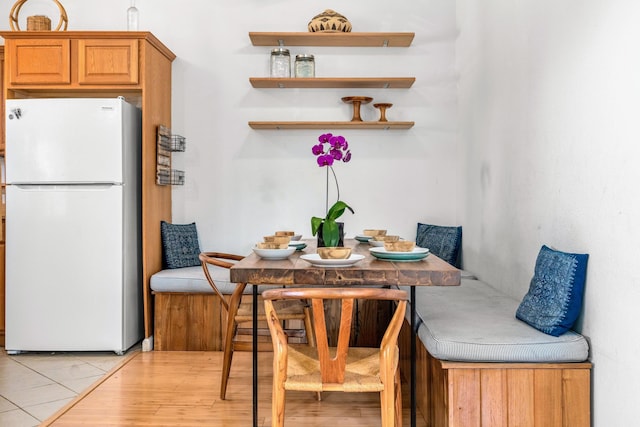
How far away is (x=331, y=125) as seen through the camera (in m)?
3.92

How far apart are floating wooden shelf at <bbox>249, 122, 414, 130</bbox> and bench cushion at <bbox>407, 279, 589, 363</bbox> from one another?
1.81 metres

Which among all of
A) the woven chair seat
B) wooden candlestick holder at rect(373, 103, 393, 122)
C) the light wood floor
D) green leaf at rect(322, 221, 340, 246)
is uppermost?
wooden candlestick holder at rect(373, 103, 393, 122)

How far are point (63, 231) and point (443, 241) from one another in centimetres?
258

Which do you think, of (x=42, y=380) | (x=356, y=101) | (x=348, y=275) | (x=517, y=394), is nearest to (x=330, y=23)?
(x=356, y=101)

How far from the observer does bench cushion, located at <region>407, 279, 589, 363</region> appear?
1959mm

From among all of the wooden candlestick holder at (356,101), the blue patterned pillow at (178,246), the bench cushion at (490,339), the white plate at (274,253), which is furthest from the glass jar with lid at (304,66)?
the bench cushion at (490,339)

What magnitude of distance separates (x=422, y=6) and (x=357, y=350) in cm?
303

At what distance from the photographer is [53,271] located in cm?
334

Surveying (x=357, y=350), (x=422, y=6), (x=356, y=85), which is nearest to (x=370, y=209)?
(x=356, y=85)

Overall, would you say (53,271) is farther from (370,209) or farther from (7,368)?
(370,209)

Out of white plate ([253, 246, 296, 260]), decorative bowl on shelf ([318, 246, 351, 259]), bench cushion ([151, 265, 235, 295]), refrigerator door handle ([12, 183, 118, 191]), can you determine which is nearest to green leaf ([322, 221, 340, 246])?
white plate ([253, 246, 296, 260])

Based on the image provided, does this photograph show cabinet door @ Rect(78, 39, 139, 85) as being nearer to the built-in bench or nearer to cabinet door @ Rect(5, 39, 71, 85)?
cabinet door @ Rect(5, 39, 71, 85)

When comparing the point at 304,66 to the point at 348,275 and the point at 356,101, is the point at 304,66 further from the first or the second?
the point at 348,275

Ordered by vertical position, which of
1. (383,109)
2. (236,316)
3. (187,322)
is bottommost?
(187,322)
